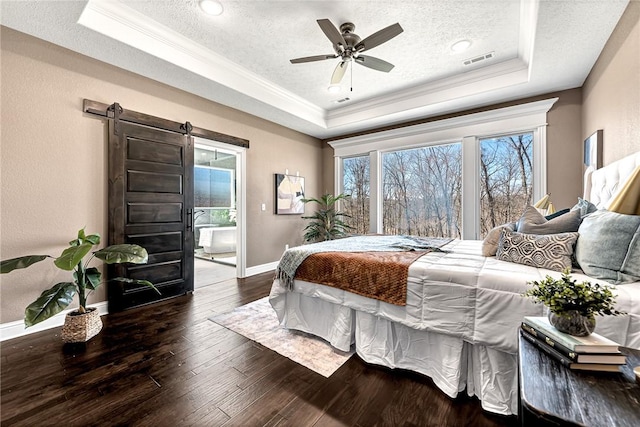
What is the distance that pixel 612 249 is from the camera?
52.2 inches

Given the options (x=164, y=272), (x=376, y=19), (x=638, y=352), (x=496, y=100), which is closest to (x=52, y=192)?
(x=164, y=272)

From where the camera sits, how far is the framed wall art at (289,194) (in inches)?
191

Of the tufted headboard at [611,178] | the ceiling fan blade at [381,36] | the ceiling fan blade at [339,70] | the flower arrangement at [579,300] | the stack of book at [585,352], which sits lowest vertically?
the stack of book at [585,352]

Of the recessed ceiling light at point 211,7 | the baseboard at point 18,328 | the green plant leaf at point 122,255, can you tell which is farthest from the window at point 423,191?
the baseboard at point 18,328

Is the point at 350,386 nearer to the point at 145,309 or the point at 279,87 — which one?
the point at 145,309

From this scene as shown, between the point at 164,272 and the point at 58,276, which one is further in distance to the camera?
the point at 164,272

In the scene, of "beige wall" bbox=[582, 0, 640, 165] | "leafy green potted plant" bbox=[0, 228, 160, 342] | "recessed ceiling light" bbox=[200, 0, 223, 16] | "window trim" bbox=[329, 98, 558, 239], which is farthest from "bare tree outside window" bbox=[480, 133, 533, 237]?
"leafy green potted plant" bbox=[0, 228, 160, 342]

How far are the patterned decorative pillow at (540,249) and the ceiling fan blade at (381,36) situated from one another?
6.06ft

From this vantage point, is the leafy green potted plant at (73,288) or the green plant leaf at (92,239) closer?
the leafy green potted plant at (73,288)

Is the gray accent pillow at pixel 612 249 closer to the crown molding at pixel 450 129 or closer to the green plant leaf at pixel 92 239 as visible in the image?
the crown molding at pixel 450 129

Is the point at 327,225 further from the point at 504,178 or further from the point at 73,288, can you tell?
the point at 73,288

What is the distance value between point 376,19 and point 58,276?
4015 millimetres

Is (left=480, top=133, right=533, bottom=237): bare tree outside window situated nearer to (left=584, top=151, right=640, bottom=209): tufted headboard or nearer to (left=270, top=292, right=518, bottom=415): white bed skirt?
(left=584, top=151, right=640, bottom=209): tufted headboard

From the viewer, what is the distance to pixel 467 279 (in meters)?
1.57
